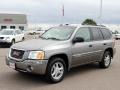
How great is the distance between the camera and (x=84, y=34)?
8555 mm

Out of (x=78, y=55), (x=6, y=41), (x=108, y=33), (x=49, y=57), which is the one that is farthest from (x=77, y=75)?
(x=6, y=41)

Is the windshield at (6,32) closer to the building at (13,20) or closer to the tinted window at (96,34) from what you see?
the tinted window at (96,34)

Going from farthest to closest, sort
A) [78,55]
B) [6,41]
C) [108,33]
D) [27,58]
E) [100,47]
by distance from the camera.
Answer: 1. [6,41]
2. [108,33]
3. [100,47]
4. [78,55]
5. [27,58]

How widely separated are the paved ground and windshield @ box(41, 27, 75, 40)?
4.40ft

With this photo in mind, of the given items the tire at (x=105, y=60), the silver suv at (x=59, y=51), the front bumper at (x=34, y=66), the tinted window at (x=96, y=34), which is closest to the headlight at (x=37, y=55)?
the silver suv at (x=59, y=51)

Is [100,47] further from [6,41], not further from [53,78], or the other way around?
[6,41]

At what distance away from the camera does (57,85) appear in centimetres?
706

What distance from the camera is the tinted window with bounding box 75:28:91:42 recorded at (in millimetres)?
8298

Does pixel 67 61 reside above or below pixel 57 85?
above

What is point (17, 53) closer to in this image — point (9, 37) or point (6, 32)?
point (9, 37)

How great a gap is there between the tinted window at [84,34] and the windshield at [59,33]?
0.24 meters

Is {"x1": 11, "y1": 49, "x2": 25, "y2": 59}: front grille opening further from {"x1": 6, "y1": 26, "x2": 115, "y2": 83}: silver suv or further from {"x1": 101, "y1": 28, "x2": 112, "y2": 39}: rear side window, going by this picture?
{"x1": 101, "y1": 28, "x2": 112, "y2": 39}: rear side window

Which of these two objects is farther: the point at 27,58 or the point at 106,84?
the point at 106,84

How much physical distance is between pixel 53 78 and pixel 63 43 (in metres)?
1.11
